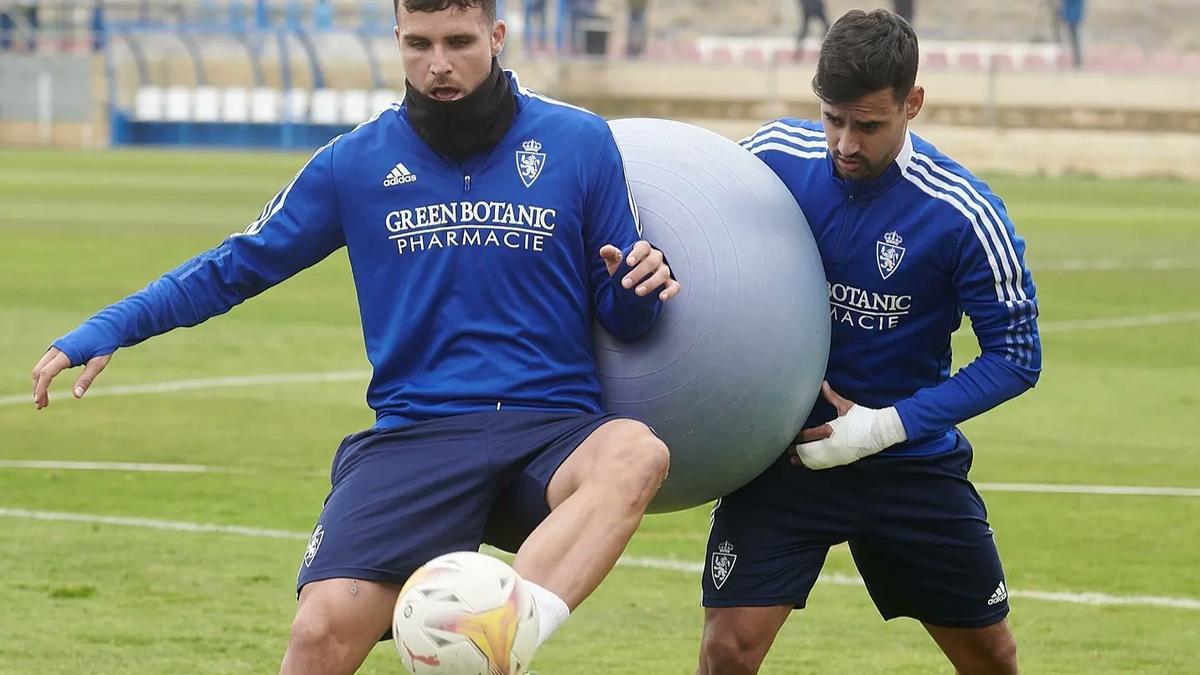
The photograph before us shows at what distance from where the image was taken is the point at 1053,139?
44281mm

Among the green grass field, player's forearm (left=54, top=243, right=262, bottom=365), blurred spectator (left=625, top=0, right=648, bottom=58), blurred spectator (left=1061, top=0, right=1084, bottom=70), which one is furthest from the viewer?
blurred spectator (left=625, top=0, right=648, bottom=58)

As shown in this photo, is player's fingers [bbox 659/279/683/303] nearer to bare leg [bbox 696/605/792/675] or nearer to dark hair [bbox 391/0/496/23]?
dark hair [bbox 391/0/496/23]

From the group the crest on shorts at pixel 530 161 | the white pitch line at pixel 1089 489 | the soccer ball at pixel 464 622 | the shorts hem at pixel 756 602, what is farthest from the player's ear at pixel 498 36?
the white pitch line at pixel 1089 489

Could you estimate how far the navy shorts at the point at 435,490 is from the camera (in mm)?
5328

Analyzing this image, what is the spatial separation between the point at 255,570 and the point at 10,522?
1462 millimetres

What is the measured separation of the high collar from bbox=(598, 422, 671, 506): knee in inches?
44.1

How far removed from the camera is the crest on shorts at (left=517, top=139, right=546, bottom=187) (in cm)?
571

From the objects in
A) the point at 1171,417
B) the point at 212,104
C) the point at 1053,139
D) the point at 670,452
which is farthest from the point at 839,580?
the point at 212,104

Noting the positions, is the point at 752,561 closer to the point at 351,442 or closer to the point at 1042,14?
the point at 351,442

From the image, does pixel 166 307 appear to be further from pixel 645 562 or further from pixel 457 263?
pixel 645 562

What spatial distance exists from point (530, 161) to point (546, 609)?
1265 mm

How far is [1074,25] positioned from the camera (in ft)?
175

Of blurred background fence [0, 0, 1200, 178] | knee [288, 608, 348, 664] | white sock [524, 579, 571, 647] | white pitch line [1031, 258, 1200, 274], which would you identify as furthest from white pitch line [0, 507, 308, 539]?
blurred background fence [0, 0, 1200, 178]

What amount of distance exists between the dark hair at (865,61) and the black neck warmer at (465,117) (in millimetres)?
836
